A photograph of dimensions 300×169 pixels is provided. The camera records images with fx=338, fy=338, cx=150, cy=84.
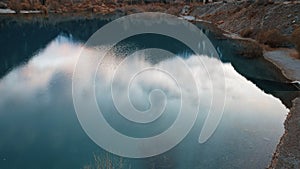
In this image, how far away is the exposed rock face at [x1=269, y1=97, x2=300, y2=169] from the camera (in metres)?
8.20

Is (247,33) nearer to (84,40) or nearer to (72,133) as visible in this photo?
(84,40)

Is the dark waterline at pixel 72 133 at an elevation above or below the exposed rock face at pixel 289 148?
below

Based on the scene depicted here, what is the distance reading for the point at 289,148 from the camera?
9211 mm

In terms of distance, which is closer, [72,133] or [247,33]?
[72,133]

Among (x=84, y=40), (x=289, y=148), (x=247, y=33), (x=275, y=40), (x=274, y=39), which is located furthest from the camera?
A: (x=247, y=33)

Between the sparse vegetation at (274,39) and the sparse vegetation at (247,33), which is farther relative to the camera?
the sparse vegetation at (247,33)

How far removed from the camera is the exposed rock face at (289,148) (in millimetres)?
8200

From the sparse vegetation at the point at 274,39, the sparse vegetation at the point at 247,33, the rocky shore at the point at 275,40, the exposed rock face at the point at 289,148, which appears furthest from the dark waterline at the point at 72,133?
the sparse vegetation at the point at 247,33

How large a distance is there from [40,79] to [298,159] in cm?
1291

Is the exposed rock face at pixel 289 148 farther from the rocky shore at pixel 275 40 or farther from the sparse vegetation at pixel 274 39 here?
the sparse vegetation at pixel 274 39

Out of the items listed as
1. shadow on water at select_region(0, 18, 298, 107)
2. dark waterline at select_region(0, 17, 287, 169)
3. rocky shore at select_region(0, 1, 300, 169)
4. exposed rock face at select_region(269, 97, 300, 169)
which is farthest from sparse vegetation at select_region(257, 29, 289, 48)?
exposed rock face at select_region(269, 97, 300, 169)

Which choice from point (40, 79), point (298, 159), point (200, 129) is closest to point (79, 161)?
point (200, 129)

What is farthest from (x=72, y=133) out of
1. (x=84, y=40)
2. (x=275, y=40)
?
(x=84, y=40)

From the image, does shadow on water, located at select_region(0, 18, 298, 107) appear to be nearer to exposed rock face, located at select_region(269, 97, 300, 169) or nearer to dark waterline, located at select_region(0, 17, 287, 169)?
dark waterline, located at select_region(0, 17, 287, 169)
